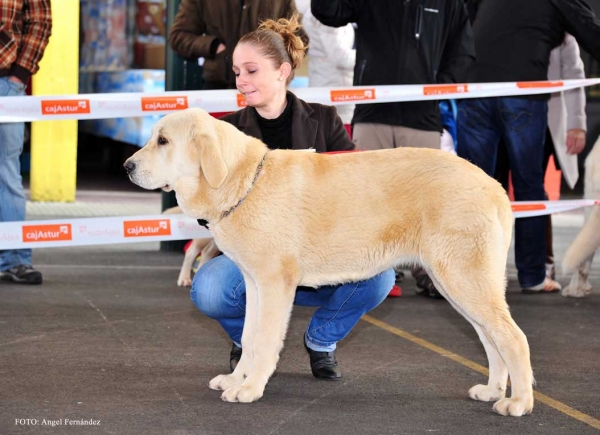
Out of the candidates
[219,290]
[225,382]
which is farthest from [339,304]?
[225,382]

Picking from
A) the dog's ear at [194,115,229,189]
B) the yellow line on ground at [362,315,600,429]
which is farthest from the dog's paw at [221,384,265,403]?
the yellow line on ground at [362,315,600,429]

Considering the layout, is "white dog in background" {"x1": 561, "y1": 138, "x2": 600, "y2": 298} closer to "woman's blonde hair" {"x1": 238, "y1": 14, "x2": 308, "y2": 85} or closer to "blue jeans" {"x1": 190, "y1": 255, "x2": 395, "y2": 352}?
"blue jeans" {"x1": 190, "y1": 255, "x2": 395, "y2": 352}

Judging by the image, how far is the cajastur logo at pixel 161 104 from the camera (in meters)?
6.79

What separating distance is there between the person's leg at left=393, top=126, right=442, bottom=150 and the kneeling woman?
6.33 ft

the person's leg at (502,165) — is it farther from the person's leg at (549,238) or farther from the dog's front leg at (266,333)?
the dog's front leg at (266,333)

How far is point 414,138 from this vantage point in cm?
674

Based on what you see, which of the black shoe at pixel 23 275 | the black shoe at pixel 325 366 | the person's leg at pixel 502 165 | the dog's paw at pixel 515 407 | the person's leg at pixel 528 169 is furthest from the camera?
the person's leg at pixel 502 165

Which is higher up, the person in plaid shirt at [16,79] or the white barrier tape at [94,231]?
the person in plaid shirt at [16,79]

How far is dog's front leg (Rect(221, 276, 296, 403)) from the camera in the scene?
396 centimetres

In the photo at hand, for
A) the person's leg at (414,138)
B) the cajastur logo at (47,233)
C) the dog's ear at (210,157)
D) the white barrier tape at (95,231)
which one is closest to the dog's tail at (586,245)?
the white barrier tape at (95,231)

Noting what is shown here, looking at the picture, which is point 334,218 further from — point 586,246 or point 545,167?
point 545,167

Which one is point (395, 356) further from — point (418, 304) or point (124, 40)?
point (124, 40)

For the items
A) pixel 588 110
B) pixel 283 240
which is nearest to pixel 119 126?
pixel 588 110

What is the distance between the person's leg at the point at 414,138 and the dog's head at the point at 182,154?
292cm
